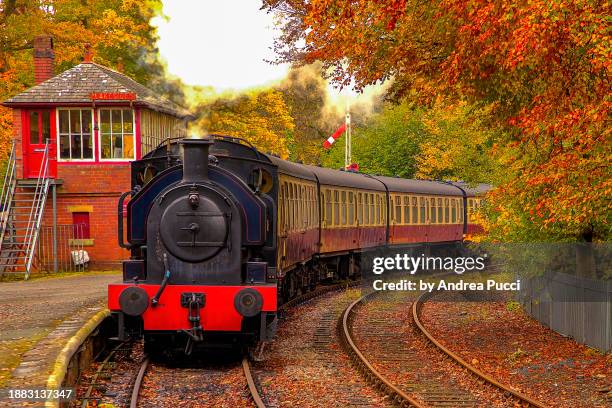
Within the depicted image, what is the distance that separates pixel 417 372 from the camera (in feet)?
41.9

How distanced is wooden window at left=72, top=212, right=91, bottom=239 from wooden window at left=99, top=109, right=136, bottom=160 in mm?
1800

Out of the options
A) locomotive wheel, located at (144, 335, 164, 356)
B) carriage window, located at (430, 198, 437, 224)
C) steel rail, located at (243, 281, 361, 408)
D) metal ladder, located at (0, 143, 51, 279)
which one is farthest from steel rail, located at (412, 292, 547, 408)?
carriage window, located at (430, 198, 437, 224)

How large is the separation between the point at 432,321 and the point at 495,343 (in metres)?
3.18

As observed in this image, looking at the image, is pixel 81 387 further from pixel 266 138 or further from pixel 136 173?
pixel 266 138

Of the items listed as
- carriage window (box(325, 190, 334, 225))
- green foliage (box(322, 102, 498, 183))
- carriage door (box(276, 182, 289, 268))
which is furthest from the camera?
green foliage (box(322, 102, 498, 183))

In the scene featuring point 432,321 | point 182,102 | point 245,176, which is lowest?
point 432,321

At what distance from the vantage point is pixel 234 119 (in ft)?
93.1

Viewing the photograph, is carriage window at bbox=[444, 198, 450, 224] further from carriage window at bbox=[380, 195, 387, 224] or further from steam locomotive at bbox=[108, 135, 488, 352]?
steam locomotive at bbox=[108, 135, 488, 352]

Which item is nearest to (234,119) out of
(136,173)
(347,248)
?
(347,248)

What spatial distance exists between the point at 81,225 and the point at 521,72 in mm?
17536

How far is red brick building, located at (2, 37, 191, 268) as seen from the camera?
88.8ft

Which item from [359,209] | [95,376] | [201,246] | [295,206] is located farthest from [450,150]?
[95,376]

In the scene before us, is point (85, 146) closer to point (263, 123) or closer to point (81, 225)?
point (81, 225)

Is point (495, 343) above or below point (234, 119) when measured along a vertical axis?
below
